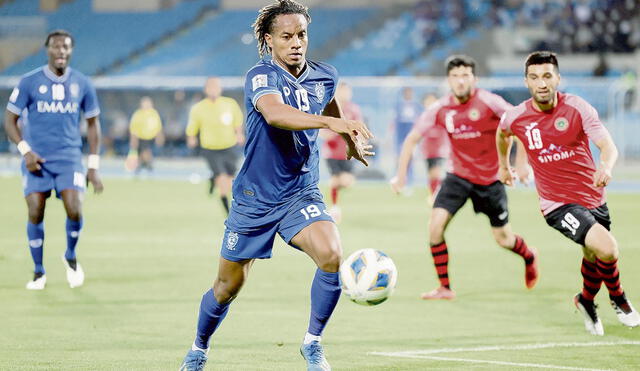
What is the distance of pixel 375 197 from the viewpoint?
23.6m

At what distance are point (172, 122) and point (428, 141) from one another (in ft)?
55.3

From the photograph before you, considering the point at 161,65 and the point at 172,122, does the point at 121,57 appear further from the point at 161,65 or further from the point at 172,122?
the point at 172,122

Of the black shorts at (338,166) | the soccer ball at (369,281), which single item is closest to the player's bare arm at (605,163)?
the soccer ball at (369,281)

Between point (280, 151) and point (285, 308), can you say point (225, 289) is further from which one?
point (285, 308)

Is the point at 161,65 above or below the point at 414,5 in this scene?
below

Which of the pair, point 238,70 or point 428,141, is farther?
point 238,70

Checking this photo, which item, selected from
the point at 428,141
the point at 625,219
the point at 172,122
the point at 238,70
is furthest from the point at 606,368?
the point at 238,70

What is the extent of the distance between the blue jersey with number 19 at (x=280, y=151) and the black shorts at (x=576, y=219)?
2.52m

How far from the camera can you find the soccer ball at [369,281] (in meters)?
6.69

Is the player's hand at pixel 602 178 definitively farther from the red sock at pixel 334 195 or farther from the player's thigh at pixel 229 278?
the red sock at pixel 334 195

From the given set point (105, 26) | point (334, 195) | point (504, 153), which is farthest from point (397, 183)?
point (105, 26)

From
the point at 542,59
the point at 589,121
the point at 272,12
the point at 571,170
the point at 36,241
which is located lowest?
the point at 36,241

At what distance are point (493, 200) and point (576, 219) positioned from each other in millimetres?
2512

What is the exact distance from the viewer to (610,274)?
27.7 ft
